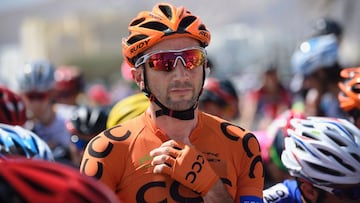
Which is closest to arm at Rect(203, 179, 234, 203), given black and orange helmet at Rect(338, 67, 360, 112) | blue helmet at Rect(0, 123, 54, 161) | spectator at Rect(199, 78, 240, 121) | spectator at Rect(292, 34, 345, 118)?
blue helmet at Rect(0, 123, 54, 161)

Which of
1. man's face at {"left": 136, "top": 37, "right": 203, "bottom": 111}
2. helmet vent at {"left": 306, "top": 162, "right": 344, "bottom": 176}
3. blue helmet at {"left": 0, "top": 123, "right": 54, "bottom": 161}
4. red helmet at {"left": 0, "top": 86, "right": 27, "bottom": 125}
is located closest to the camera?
man's face at {"left": 136, "top": 37, "right": 203, "bottom": 111}

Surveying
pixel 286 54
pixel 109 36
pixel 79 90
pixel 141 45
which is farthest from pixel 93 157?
pixel 109 36

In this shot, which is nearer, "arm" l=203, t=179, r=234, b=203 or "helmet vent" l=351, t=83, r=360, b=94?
"arm" l=203, t=179, r=234, b=203

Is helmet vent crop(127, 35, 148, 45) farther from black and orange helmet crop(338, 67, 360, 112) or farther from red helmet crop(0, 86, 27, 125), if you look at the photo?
black and orange helmet crop(338, 67, 360, 112)

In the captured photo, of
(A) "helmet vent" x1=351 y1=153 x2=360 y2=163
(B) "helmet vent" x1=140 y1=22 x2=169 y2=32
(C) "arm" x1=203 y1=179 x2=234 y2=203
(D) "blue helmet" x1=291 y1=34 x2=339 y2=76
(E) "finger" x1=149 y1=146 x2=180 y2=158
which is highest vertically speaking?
(B) "helmet vent" x1=140 y1=22 x2=169 y2=32

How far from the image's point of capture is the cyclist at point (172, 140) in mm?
3379

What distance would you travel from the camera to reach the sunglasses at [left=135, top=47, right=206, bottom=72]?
3533 millimetres

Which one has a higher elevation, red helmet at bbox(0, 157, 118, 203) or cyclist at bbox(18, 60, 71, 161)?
red helmet at bbox(0, 157, 118, 203)

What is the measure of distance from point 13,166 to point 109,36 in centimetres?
5588

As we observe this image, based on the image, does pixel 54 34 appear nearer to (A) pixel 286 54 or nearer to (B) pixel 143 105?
(A) pixel 286 54

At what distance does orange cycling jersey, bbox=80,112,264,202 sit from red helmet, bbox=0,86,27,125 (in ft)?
6.63

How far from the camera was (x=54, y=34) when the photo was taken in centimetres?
5178

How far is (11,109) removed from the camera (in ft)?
17.9

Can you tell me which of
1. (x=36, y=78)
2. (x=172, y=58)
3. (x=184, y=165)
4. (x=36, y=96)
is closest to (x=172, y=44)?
(x=172, y=58)
